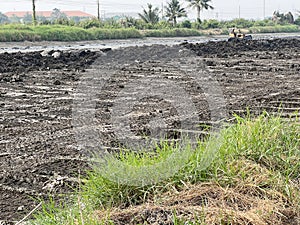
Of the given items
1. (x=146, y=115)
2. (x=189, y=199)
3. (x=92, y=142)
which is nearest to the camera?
(x=189, y=199)

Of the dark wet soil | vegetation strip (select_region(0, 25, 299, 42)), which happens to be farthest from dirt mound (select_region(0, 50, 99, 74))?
vegetation strip (select_region(0, 25, 299, 42))

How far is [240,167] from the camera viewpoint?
175 inches

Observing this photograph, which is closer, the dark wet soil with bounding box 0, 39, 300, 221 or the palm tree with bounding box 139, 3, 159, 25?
the dark wet soil with bounding box 0, 39, 300, 221

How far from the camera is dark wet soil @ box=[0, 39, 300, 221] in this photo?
18.2ft

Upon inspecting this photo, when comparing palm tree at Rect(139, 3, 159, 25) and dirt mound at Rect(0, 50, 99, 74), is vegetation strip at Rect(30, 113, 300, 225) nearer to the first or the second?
dirt mound at Rect(0, 50, 99, 74)

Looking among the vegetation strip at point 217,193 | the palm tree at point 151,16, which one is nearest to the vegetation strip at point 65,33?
the palm tree at point 151,16

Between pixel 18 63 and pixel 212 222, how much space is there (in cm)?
1462

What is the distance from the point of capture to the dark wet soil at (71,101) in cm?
555

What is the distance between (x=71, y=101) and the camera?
10.3 meters

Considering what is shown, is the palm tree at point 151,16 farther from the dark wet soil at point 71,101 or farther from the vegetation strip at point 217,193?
the vegetation strip at point 217,193

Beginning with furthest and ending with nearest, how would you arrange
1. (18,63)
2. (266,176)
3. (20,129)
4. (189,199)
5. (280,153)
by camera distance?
1. (18,63)
2. (20,129)
3. (280,153)
4. (266,176)
5. (189,199)

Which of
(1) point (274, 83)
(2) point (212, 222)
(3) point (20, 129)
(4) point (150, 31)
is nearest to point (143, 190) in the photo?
(2) point (212, 222)

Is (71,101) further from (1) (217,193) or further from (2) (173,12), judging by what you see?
(2) (173,12)

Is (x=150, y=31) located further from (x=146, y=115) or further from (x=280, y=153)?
(x=280, y=153)
